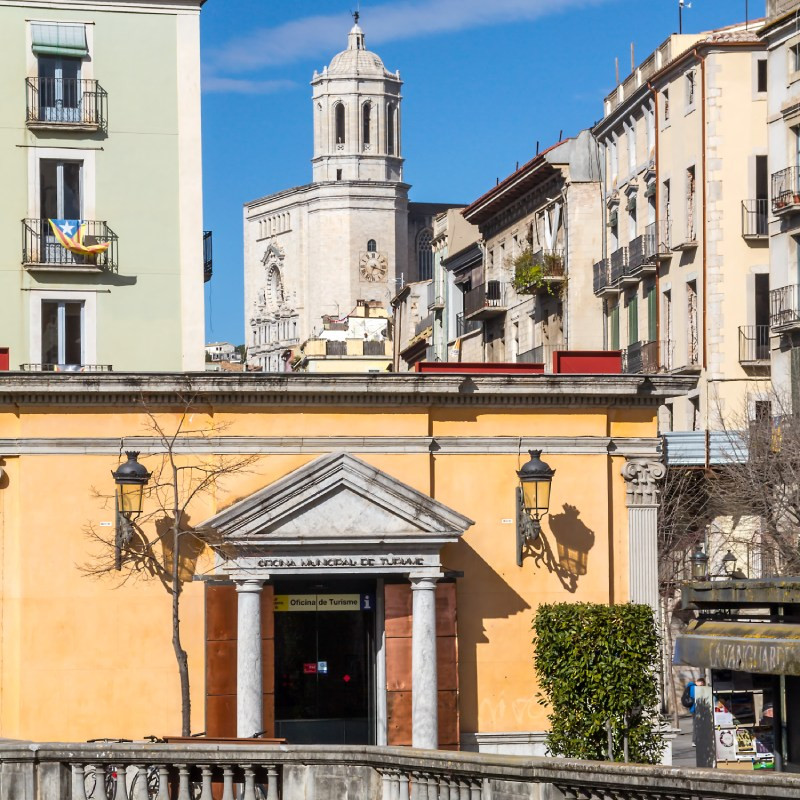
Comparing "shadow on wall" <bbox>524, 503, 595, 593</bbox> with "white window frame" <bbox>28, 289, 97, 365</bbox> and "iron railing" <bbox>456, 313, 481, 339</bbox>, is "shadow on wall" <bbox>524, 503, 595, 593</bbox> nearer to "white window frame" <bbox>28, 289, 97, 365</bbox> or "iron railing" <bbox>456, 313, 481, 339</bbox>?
"white window frame" <bbox>28, 289, 97, 365</bbox>

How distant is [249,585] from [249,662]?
98cm

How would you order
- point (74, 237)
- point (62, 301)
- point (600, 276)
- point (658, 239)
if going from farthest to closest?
1. point (600, 276)
2. point (658, 239)
3. point (62, 301)
4. point (74, 237)

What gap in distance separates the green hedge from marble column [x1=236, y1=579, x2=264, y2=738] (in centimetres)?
389

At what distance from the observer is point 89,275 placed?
3762 centimetres

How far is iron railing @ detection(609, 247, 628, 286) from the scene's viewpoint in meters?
66.6

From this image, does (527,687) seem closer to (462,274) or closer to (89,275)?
(89,275)

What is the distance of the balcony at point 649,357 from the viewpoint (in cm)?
6231

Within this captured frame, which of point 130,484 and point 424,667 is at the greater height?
point 130,484

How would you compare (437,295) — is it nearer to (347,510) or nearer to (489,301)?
(489,301)

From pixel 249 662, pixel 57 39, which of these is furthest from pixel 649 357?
pixel 249 662

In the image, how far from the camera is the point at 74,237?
36.9 metres

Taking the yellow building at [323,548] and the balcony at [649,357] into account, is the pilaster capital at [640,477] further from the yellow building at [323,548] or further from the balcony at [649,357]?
the balcony at [649,357]

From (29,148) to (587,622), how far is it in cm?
1755

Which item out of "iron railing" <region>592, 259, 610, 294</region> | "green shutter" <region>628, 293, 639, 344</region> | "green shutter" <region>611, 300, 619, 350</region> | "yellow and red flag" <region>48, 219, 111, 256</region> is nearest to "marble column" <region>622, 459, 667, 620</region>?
"yellow and red flag" <region>48, 219, 111, 256</region>
